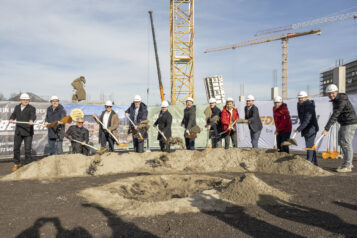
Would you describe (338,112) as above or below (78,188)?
above

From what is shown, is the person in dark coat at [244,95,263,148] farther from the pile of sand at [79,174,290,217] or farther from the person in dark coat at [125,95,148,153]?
the person in dark coat at [125,95,148,153]

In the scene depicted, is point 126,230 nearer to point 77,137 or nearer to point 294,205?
point 294,205

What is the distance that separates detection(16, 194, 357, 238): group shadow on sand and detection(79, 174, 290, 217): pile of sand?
0.13m

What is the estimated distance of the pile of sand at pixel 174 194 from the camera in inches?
156

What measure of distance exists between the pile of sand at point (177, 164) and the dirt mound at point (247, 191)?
2.34 meters

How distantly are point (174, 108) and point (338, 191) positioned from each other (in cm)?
894

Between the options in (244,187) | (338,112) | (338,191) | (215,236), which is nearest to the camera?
(215,236)

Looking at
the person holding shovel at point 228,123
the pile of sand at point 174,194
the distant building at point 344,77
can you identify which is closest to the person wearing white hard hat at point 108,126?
the pile of sand at point 174,194

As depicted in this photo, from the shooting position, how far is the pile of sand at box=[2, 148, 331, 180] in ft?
21.5

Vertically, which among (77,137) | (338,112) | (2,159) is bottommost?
(2,159)

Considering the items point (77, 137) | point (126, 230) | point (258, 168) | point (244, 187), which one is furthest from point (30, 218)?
point (258, 168)

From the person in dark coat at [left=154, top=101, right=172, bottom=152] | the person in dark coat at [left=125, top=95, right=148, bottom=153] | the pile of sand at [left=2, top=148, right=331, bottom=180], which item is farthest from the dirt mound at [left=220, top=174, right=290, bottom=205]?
the person in dark coat at [left=125, top=95, right=148, bottom=153]

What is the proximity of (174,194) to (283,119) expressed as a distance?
379 centimetres

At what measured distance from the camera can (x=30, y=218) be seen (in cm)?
368
